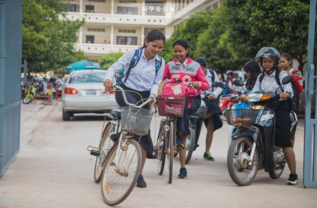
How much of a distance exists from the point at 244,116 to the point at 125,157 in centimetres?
196

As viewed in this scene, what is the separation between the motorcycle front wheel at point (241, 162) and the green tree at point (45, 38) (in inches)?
1202

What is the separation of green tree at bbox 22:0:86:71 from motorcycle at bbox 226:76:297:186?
30414mm

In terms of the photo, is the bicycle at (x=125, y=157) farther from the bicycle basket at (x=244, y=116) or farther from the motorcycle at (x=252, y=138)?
the bicycle basket at (x=244, y=116)

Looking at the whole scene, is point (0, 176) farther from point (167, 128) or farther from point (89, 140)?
point (89, 140)

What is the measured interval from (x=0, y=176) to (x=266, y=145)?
11.0 feet

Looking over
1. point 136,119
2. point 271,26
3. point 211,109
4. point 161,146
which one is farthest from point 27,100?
point 136,119

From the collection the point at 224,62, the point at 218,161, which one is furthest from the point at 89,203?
the point at 224,62

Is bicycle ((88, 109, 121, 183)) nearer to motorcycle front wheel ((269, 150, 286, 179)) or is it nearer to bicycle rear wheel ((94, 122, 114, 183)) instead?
bicycle rear wheel ((94, 122, 114, 183))

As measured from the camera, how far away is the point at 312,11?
7.29 meters

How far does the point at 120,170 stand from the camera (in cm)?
617

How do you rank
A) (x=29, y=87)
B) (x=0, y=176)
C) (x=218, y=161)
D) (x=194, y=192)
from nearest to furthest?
(x=194, y=192)
(x=0, y=176)
(x=218, y=161)
(x=29, y=87)

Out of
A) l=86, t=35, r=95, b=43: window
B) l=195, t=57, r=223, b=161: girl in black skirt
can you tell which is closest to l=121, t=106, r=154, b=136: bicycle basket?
l=195, t=57, r=223, b=161: girl in black skirt

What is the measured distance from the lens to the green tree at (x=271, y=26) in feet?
69.2

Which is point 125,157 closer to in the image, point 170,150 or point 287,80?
point 170,150
